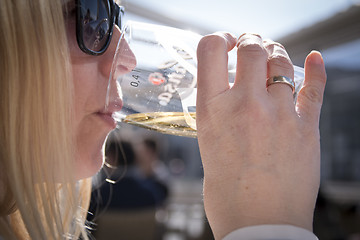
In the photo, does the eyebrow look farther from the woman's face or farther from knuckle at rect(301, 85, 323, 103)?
knuckle at rect(301, 85, 323, 103)

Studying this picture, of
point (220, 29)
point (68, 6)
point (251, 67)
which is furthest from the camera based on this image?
point (220, 29)

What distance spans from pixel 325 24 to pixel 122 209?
210 centimetres

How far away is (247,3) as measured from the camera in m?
2.57

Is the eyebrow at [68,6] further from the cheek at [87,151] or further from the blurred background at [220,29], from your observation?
the blurred background at [220,29]

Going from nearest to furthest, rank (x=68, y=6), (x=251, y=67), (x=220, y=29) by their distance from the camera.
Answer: (x=251, y=67) < (x=68, y=6) < (x=220, y=29)

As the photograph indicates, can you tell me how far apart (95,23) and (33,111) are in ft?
0.87

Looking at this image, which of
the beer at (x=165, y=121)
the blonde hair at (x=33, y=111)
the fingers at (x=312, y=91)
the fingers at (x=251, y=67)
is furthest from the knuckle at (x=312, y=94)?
the blonde hair at (x=33, y=111)

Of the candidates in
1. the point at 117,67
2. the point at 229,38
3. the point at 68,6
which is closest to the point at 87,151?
the point at 117,67

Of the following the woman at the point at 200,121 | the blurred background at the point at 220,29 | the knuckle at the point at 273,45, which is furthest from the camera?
the blurred background at the point at 220,29

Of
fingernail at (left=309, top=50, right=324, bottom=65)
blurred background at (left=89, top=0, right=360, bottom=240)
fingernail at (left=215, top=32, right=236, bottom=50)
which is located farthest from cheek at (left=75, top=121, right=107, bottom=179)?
blurred background at (left=89, top=0, right=360, bottom=240)

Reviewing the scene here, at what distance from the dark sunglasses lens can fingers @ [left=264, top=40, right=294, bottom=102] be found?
404mm

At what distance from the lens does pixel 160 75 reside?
842 mm

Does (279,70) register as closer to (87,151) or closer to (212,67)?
(212,67)

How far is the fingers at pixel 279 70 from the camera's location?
0.65 meters
